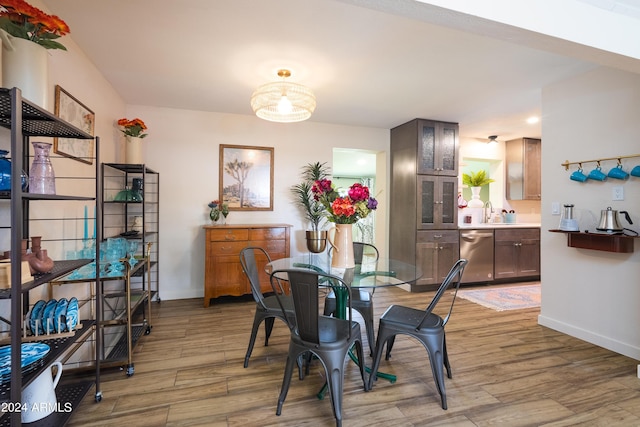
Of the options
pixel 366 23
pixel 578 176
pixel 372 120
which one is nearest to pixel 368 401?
pixel 366 23

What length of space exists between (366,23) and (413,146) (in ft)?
8.32

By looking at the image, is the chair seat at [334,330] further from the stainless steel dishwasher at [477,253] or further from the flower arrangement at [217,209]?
the stainless steel dishwasher at [477,253]

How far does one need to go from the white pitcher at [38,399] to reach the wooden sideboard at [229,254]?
210 centimetres

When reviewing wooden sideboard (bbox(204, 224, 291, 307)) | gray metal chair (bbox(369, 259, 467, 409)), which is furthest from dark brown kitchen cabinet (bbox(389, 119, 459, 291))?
gray metal chair (bbox(369, 259, 467, 409))

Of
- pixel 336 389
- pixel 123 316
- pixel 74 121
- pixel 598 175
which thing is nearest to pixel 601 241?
pixel 598 175

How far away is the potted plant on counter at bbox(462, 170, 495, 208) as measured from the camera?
5.42 meters

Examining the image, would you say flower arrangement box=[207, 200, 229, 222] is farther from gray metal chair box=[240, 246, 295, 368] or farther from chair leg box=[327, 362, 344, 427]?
chair leg box=[327, 362, 344, 427]

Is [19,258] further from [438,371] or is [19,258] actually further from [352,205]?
[438,371]

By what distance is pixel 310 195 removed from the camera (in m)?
4.40

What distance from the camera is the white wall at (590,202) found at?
250 centimetres

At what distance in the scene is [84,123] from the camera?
100 inches

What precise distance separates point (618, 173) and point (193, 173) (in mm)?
4377

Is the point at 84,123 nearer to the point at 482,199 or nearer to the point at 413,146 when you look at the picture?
the point at 413,146

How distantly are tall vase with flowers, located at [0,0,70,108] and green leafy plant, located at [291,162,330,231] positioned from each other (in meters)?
3.20
